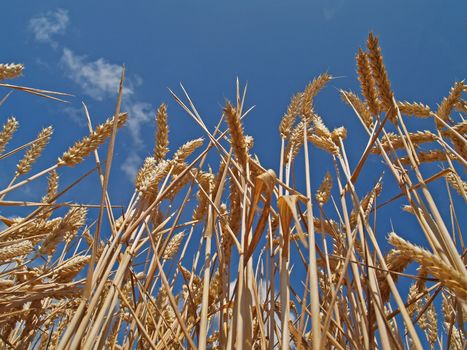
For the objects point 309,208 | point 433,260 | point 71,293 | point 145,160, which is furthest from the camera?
point 145,160

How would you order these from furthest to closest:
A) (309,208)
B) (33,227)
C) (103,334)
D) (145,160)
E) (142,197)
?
(145,160) < (33,227) < (142,197) < (103,334) < (309,208)

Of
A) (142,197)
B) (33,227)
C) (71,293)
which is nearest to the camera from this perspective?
(71,293)

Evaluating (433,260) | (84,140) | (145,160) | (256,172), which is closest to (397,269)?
(256,172)

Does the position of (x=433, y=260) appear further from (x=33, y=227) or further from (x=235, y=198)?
(x=33, y=227)

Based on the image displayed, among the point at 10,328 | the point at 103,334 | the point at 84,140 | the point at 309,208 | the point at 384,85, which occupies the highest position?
the point at 384,85

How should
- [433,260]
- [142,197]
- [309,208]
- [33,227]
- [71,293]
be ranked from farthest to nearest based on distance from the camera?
[33,227] < [142,197] < [71,293] < [309,208] < [433,260]

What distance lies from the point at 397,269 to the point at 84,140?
133 centimetres

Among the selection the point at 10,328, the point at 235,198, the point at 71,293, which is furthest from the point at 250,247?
the point at 10,328

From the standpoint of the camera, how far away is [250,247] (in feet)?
3.25

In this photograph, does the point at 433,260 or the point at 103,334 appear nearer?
the point at 433,260

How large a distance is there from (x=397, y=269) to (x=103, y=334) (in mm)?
1086

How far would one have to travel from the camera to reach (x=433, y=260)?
0.66m

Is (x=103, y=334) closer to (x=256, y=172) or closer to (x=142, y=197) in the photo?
(x=142, y=197)

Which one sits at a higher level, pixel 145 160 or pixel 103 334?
pixel 145 160
